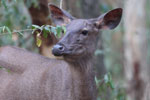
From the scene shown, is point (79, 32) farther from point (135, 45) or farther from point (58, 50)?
point (135, 45)

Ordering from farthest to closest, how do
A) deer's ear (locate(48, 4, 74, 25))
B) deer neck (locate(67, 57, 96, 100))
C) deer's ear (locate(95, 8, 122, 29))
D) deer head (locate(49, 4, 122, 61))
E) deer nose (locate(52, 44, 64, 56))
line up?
deer's ear (locate(48, 4, 74, 25)) → deer's ear (locate(95, 8, 122, 29)) → deer neck (locate(67, 57, 96, 100)) → deer head (locate(49, 4, 122, 61)) → deer nose (locate(52, 44, 64, 56))

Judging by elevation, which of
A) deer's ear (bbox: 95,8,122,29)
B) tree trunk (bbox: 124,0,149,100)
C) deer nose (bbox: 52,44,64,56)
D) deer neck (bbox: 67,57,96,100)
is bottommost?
tree trunk (bbox: 124,0,149,100)

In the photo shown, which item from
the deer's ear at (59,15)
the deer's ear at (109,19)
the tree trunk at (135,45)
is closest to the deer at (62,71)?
the deer's ear at (109,19)

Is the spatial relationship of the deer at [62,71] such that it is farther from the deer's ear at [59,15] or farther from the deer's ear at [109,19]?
the deer's ear at [59,15]

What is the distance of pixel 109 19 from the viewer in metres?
9.18

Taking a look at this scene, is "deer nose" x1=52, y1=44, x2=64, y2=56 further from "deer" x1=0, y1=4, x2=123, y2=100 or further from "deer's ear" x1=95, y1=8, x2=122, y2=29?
"deer's ear" x1=95, y1=8, x2=122, y2=29

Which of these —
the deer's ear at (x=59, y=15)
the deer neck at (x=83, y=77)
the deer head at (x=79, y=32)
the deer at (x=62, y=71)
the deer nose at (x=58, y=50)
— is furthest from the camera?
the deer's ear at (x=59, y=15)

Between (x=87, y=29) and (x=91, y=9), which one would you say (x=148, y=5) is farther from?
(x=87, y=29)

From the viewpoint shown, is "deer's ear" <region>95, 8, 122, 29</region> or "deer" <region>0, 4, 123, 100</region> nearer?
"deer" <region>0, 4, 123, 100</region>

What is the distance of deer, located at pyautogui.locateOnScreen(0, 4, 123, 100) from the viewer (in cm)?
831

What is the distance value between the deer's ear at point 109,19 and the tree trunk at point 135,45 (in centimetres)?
1154

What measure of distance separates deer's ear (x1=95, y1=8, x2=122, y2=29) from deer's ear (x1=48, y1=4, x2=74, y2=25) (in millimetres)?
617

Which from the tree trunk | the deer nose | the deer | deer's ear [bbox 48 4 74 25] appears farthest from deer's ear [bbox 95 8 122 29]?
the tree trunk

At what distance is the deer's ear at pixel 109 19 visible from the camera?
29.7ft
